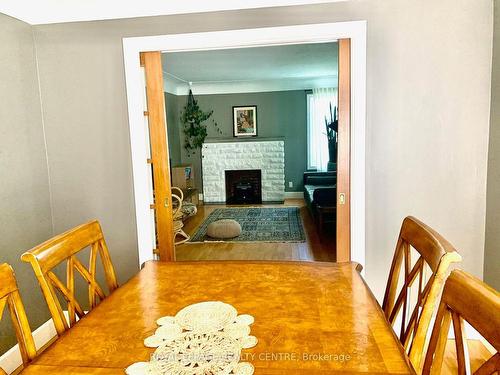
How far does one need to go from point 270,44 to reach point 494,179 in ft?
5.24

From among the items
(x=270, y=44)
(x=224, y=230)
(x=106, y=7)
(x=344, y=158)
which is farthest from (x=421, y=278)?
(x=224, y=230)

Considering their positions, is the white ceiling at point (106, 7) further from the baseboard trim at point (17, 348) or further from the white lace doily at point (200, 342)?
the baseboard trim at point (17, 348)

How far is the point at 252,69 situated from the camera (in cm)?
582

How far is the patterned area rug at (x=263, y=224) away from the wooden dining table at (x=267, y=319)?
10.7 ft

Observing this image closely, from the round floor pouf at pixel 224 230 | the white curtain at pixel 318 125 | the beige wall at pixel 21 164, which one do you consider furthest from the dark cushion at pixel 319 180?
the beige wall at pixel 21 164

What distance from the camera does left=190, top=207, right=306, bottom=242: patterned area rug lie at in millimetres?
4895

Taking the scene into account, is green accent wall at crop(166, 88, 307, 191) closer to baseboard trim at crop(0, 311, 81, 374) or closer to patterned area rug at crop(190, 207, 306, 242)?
patterned area rug at crop(190, 207, 306, 242)

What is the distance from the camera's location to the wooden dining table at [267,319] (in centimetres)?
92

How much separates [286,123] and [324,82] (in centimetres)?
112

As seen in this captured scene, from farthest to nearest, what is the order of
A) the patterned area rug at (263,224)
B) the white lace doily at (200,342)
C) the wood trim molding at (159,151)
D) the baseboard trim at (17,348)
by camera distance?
the patterned area rug at (263,224), the wood trim molding at (159,151), the baseboard trim at (17,348), the white lace doily at (200,342)

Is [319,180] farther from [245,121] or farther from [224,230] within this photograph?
[224,230]

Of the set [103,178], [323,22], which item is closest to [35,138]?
[103,178]

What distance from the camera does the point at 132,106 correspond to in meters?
2.43

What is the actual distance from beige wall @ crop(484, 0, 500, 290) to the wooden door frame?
738 mm
